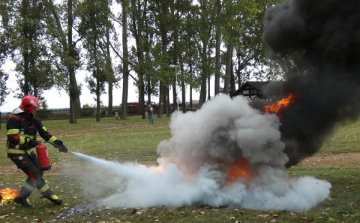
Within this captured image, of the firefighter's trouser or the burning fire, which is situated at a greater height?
the firefighter's trouser

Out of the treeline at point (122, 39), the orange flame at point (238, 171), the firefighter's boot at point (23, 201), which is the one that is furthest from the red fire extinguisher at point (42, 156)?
the treeline at point (122, 39)

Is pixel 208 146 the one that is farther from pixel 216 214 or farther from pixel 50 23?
pixel 50 23

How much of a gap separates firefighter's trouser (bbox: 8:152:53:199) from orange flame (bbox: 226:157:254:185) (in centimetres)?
396

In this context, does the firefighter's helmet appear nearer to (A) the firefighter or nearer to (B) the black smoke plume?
(A) the firefighter

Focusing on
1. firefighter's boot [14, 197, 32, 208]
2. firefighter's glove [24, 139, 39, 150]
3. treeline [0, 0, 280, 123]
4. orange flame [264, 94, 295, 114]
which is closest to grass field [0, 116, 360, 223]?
firefighter's boot [14, 197, 32, 208]

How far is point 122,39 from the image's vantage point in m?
42.7

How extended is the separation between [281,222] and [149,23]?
1564 inches

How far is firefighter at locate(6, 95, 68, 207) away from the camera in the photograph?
29.6ft

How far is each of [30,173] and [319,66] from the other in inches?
262

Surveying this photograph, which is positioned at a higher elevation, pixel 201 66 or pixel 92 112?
pixel 201 66

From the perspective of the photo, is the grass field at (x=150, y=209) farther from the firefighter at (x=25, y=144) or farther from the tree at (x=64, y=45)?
the tree at (x=64, y=45)

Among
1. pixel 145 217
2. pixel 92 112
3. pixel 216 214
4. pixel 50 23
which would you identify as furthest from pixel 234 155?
pixel 92 112

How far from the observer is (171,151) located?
9289 mm

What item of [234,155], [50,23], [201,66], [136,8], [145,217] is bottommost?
[145,217]
